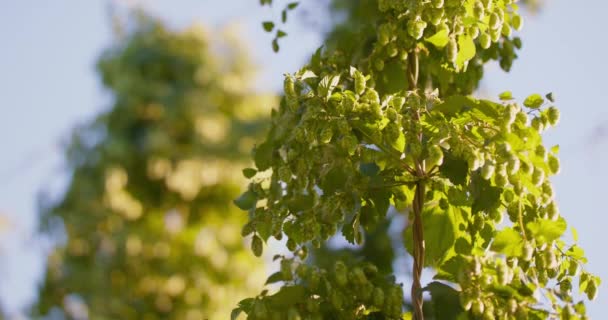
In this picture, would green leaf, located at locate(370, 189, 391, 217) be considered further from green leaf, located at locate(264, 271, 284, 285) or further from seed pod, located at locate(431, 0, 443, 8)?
seed pod, located at locate(431, 0, 443, 8)

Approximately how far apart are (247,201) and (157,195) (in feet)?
27.9

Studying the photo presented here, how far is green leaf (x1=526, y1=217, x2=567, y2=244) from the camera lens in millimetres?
1384

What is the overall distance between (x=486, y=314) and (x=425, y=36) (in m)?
0.70

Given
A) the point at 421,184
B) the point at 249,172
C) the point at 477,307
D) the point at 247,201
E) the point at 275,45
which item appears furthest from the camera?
the point at 275,45

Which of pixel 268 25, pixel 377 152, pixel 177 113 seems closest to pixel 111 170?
pixel 177 113

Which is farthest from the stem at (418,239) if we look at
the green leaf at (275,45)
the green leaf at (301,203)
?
the green leaf at (275,45)

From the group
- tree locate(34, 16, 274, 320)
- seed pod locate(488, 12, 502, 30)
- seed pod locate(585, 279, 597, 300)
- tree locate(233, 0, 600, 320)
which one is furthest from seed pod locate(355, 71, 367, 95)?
tree locate(34, 16, 274, 320)

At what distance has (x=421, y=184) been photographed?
1709 mm

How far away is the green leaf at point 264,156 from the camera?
6.28 feet

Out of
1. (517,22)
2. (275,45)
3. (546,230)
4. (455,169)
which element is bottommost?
(546,230)

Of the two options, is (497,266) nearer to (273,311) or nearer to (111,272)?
(273,311)

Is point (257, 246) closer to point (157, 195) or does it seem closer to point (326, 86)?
point (326, 86)

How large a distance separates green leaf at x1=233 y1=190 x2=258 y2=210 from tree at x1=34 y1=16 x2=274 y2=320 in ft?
23.4

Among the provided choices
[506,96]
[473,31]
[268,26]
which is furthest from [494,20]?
[268,26]
